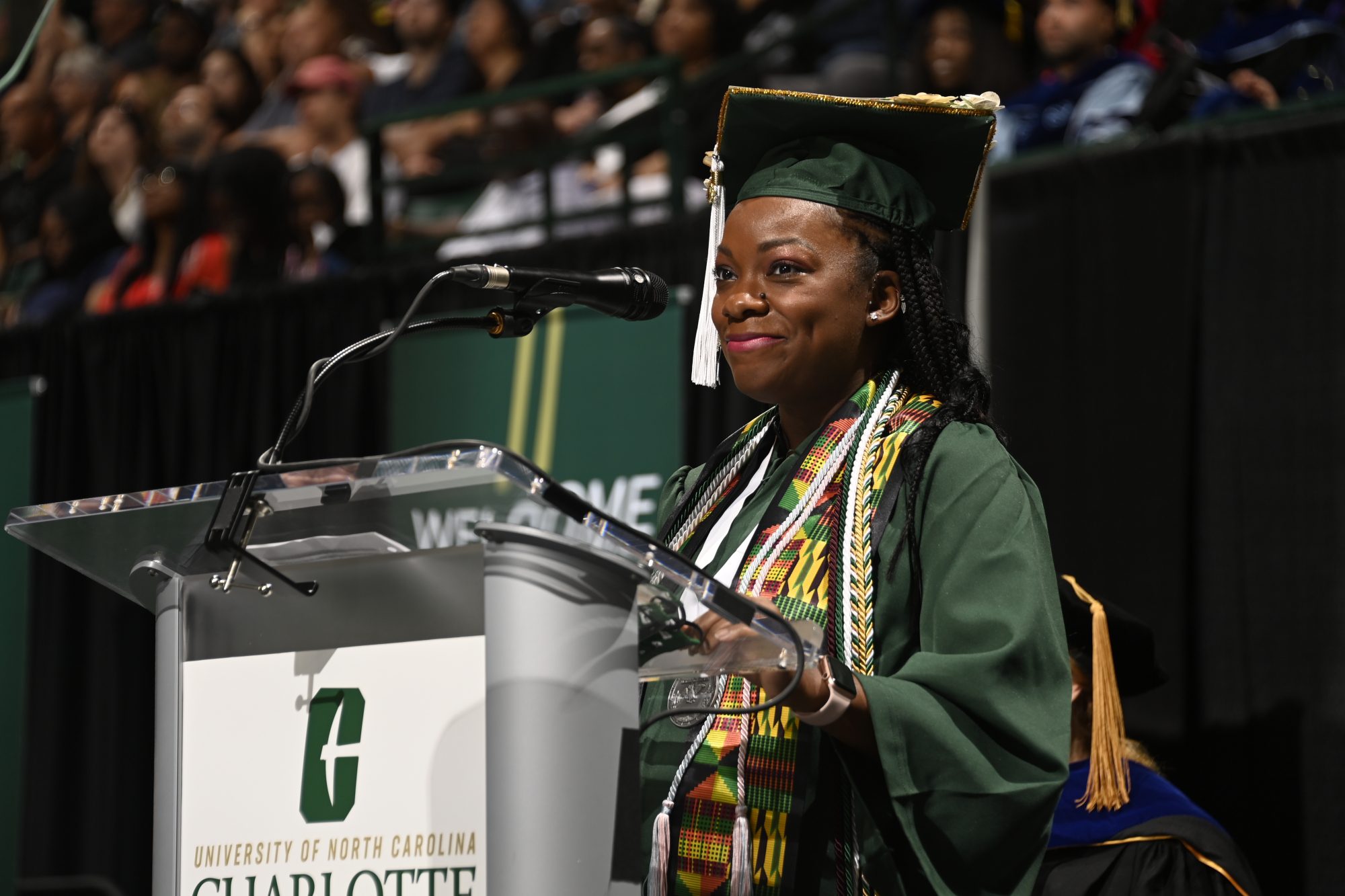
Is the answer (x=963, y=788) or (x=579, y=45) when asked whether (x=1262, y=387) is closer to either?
(x=963, y=788)

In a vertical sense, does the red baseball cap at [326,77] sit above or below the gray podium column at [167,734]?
above

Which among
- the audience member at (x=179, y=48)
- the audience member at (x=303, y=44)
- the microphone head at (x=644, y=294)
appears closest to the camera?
the microphone head at (x=644, y=294)

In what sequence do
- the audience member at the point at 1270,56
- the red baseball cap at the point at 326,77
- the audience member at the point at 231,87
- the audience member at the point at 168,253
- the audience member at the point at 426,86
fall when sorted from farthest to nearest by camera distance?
the audience member at the point at 231,87 → the red baseball cap at the point at 326,77 → the audience member at the point at 168,253 → the audience member at the point at 426,86 → the audience member at the point at 1270,56

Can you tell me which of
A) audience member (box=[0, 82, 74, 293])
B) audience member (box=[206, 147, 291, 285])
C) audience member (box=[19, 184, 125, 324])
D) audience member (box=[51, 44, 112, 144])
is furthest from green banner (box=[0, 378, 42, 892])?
audience member (box=[51, 44, 112, 144])

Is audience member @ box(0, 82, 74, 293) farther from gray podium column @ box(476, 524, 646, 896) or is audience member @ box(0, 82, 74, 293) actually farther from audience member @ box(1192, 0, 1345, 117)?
gray podium column @ box(476, 524, 646, 896)

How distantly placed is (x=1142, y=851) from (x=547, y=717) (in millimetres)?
2058

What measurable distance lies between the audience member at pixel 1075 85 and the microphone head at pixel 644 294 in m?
2.83

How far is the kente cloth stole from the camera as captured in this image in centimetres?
157

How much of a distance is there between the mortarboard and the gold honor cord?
0.07 m

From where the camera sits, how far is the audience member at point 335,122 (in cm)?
657

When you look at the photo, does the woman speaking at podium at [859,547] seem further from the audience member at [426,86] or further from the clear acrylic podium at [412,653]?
the audience member at [426,86]

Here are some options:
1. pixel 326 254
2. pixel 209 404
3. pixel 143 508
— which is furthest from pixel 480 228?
pixel 143 508

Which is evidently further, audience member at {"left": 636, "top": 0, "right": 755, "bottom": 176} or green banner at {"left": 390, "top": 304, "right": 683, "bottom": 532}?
audience member at {"left": 636, "top": 0, "right": 755, "bottom": 176}

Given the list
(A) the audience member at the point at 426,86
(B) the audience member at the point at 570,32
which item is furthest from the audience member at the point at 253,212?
(B) the audience member at the point at 570,32
